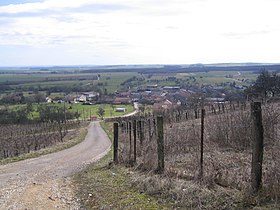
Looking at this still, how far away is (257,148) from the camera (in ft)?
24.5

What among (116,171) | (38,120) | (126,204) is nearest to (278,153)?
(126,204)

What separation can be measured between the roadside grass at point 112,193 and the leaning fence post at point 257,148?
1.93 metres

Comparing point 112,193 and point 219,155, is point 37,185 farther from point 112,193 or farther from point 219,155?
point 219,155

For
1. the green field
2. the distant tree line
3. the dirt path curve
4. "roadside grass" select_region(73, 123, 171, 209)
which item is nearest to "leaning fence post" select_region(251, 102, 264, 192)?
"roadside grass" select_region(73, 123, 171, 209)

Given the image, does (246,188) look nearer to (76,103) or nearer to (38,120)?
(38,120)

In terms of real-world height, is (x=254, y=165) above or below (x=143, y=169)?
above

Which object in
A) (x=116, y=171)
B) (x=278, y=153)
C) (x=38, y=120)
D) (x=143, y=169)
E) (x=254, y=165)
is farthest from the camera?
(x=38, y=120)

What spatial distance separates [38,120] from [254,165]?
83592 millimetres

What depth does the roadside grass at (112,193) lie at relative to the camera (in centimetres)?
862

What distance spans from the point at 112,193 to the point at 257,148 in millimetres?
4358

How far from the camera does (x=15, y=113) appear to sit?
88.0 meters

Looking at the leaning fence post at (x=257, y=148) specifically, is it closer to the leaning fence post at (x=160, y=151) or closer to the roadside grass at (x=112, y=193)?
the roadside grass at (x=112, y=193)

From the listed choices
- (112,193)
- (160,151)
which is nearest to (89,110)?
(160,151)

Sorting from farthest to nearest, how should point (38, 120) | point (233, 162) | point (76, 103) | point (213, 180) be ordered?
point (76, 103), point (38, 120), point (233, 162), point (213, 180)
